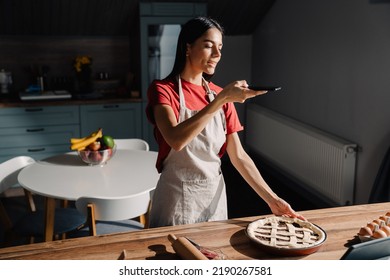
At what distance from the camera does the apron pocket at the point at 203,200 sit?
197 cm

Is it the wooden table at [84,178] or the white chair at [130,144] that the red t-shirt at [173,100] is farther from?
the white chair at [130,144]

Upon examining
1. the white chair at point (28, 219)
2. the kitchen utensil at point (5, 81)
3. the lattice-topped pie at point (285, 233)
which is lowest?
the white chair at point (28, 219)

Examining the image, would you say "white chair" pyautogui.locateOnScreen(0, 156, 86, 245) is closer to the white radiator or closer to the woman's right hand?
the woman's right hand

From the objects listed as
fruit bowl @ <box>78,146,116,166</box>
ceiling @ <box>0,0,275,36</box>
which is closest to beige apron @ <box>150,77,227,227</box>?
fruit bowl @ <box>78,146,116,166</box>

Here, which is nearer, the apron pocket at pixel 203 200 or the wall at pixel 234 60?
the apron pocket at pixel 203 200

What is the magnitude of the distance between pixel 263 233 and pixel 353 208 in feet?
1.64

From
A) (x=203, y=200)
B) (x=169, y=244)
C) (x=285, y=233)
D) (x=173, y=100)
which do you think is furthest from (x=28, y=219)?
(x=285, y=233)

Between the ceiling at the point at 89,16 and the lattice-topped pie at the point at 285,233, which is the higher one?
the ceiling at the point at 89,16

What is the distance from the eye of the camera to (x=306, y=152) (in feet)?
14.4

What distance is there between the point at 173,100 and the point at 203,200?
418 millimetres

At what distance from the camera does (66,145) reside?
4.93 metres

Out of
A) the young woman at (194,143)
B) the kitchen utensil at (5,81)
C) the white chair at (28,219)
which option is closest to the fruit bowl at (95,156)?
the white chair at (28,219)

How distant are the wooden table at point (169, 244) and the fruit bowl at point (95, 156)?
1376 millimetres

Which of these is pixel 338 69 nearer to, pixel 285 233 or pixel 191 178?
pixel 191 178
